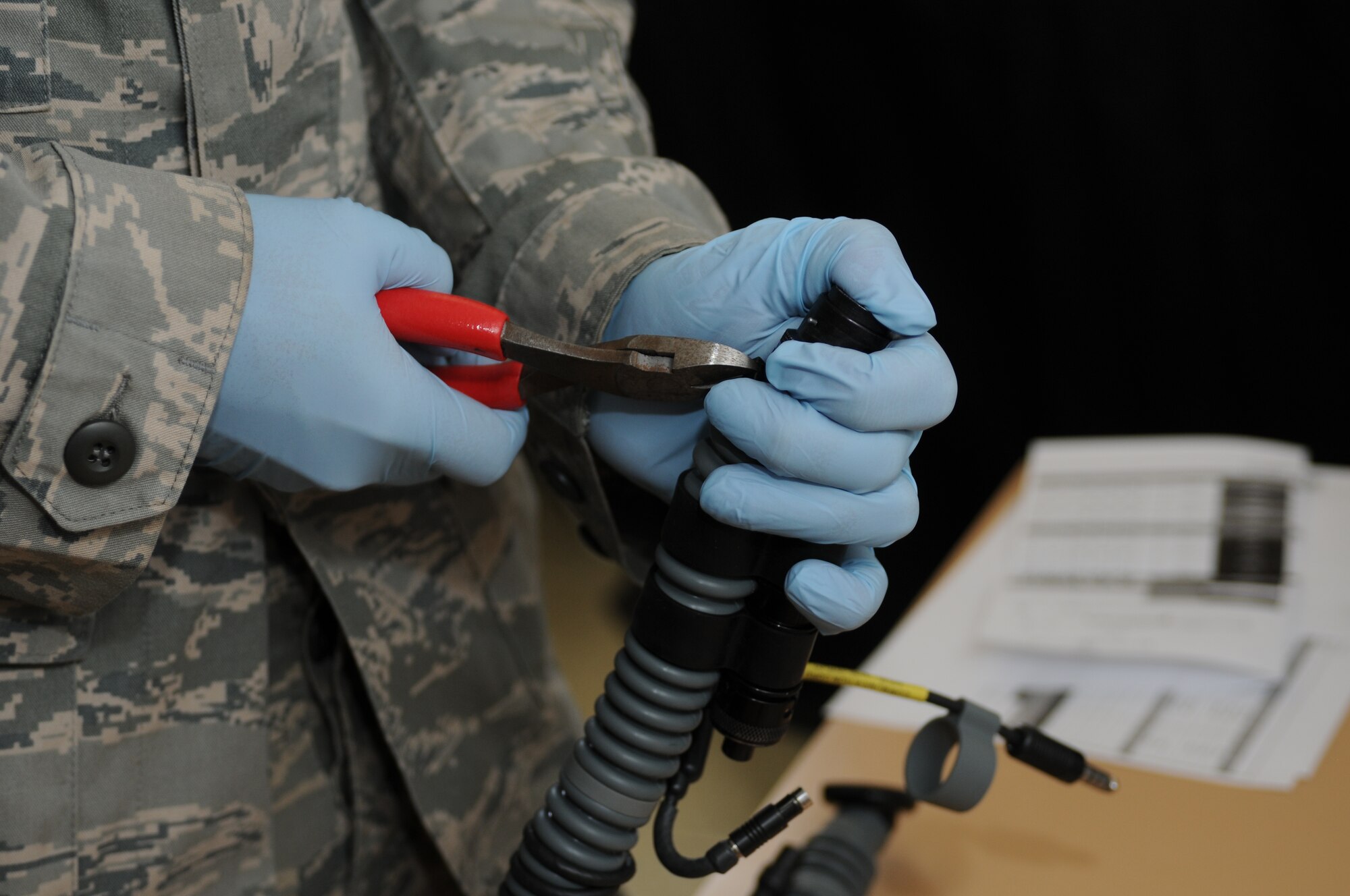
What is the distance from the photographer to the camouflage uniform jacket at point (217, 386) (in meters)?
0.55

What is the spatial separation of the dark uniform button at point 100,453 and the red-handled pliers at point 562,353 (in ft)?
0.57

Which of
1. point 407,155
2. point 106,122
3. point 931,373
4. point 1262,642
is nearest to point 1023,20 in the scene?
point 1262,642

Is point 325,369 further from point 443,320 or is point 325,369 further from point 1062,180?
point 1062,180

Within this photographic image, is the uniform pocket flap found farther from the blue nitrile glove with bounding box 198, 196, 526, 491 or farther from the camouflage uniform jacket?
the blue nitrile glove with bounding box 198, 196, 526, 491

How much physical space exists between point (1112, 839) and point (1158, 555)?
1.31 feet

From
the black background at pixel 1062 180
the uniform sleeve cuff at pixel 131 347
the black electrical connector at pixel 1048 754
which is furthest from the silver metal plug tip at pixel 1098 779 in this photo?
the black background at pixel 1062 180

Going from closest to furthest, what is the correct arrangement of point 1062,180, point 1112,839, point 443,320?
point 443,320, point 1112,839, point 1062,180

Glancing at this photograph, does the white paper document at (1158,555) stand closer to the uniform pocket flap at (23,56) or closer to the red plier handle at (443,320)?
the red plier handle at (443,320)

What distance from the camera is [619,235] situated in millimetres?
715

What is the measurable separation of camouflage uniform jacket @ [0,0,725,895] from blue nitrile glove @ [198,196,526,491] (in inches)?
1.1

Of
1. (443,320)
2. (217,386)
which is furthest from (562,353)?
(217,386)

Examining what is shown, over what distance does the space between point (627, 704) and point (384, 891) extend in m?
0.43

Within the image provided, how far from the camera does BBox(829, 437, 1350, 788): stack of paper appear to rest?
95 cm

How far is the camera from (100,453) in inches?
21.6
